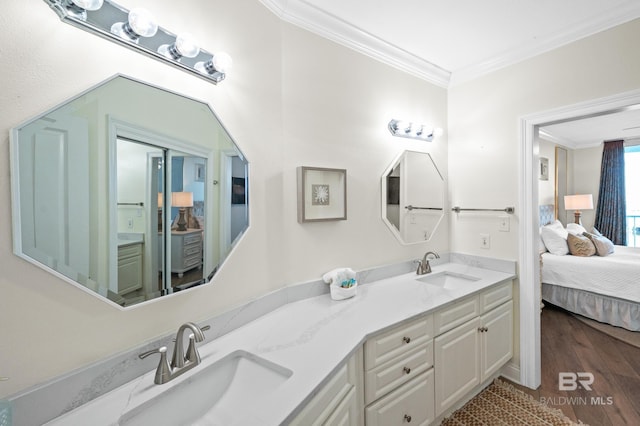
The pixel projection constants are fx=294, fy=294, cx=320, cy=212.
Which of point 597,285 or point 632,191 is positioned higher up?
point 632,191

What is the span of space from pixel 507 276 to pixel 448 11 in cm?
174

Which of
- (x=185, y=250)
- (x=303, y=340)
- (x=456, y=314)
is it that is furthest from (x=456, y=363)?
(x=185, y=250)

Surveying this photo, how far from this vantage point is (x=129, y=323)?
3.17 feet

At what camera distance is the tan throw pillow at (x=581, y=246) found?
350 cm

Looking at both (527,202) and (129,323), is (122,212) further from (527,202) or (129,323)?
(527,202)

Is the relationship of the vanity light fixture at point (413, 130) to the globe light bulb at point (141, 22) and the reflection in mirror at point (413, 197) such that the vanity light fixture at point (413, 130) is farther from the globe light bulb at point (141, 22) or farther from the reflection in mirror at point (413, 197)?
the globe light bulb at point (141, 22)

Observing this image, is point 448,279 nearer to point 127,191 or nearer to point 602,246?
point 127,191

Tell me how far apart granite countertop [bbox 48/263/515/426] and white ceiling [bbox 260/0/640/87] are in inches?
60.4

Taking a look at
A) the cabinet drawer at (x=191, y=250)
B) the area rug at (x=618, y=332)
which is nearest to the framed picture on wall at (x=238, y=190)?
the cabinet drawer at (x=191, y=250)

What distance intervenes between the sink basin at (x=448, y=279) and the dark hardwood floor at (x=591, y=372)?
0.84 meters

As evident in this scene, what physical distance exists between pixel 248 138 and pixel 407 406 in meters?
1.49

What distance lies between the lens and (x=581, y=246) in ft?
11.6

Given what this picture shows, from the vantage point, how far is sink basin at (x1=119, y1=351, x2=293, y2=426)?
2.85 ft

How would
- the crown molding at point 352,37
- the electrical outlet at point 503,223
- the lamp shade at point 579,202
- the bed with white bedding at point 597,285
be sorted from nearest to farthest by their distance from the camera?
the crown molding at point 352,37 → the electrical outlet at point 503,223 → the bed with white bedding at point 597,285 → the lamp shade at point 579,202
